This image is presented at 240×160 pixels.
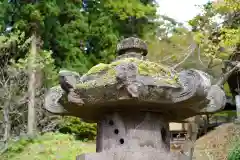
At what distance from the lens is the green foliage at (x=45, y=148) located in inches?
485

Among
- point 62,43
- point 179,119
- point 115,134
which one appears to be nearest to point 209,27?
point 62,43

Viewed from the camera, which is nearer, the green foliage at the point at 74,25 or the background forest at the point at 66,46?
the background forest at the point at 66,46

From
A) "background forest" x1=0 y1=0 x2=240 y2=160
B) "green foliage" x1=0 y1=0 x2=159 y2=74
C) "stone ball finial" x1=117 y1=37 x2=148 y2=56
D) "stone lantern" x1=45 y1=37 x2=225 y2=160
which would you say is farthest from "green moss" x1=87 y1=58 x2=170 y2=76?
"green foliage" x1=0 y1=0 x2=159 y2=74

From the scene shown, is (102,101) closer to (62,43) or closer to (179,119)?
(179,119)

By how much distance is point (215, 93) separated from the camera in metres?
4.44

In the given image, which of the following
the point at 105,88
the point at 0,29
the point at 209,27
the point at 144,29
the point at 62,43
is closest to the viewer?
the point at 105,88

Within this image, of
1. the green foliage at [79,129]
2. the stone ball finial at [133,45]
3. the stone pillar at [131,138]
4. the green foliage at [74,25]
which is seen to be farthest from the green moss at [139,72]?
the green foliage at [79,129]

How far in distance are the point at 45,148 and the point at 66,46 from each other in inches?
191

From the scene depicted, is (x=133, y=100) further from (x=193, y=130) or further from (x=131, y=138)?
(x=193, y=130)

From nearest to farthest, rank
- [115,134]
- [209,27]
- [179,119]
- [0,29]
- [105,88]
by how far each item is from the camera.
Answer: [105,88]
[115,134]
[179,119]
[209,27]
[0,29]

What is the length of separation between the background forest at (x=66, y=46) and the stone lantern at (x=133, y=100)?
20.5 ft

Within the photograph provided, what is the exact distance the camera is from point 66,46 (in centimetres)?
1625

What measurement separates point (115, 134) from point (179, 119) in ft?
2.97

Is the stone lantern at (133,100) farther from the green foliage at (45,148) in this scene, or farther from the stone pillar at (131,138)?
the green foliage at (45,148)
